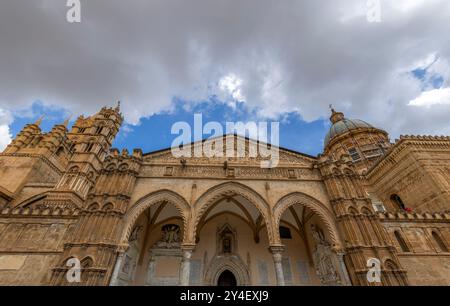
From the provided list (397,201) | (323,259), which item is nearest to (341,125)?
(397,201)

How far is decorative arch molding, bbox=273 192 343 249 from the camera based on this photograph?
11454 millimetres

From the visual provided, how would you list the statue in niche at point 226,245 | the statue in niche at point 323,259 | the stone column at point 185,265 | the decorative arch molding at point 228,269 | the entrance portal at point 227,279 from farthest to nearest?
the statue in niche at point 226,245 < the entrance portal at point 227,279 < the decorative arch molding at point 228,269 < the statue in niche at point 323,259 < the stone column at point 185,265

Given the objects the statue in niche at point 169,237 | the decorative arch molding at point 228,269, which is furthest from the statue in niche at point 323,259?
the statue in niche at point 169,237

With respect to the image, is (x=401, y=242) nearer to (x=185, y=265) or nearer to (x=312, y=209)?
(x=312, y=209)

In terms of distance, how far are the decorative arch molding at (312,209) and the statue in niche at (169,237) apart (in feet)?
25.9

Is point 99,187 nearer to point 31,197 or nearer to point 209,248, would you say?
point 209,248

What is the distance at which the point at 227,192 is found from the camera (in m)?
12.7

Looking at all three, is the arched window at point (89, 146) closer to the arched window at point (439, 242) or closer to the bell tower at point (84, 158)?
the bell tower at point (84, 158)

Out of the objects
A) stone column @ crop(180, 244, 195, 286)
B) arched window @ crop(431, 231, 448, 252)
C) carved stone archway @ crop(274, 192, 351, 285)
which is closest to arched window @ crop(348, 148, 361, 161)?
arched window @ crop(431, 231, 448, 252)

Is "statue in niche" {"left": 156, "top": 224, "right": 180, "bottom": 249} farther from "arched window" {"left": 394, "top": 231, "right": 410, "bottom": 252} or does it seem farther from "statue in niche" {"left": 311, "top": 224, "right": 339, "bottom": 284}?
"arched window" {"left": 394, "top": 231, "right": 410, "bottom": 252}

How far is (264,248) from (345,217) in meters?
6.51

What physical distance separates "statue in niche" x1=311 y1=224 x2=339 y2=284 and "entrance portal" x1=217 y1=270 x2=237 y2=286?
582 cm

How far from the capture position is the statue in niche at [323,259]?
12097 millimetres

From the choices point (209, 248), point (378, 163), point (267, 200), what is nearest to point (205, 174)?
point (267, 200)
